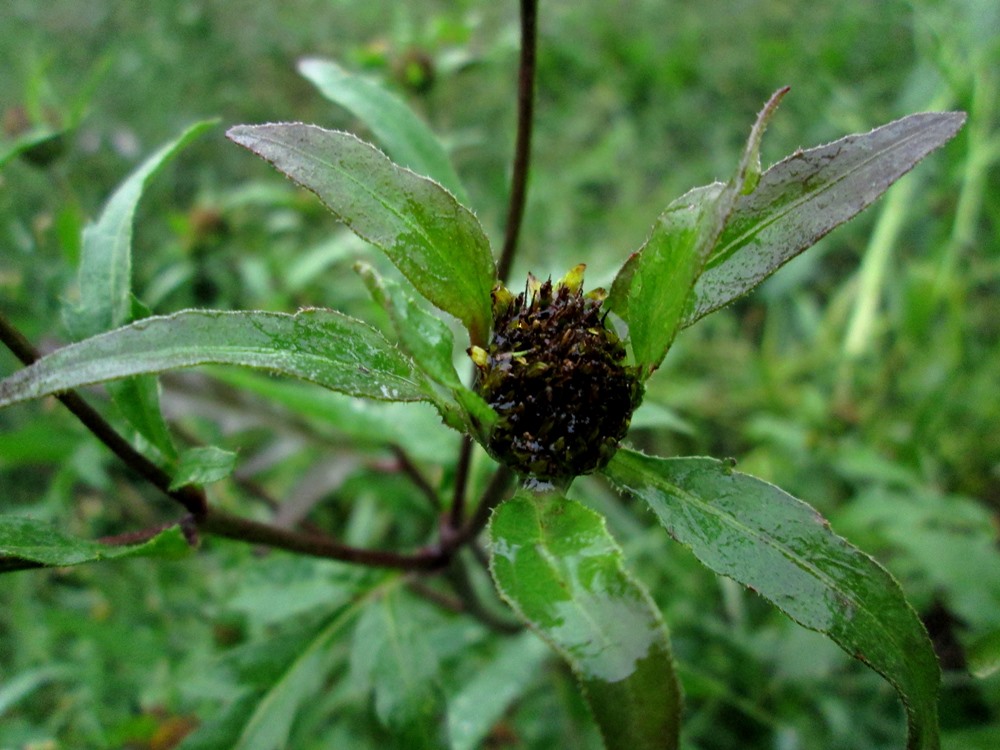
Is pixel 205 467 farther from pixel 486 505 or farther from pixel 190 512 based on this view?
pixel 486 505

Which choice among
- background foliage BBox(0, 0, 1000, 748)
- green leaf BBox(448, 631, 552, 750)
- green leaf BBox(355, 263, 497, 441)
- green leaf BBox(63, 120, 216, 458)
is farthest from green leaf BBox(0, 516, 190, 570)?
green leaf BBox(448, 631, 552, 750)

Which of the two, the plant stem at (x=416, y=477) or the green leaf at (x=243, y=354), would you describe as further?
the plant stem at (x=416, y=477)

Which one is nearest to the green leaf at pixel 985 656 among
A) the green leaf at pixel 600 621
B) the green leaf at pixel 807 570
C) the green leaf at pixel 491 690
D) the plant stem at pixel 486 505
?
the green leaf at pixel 807 570

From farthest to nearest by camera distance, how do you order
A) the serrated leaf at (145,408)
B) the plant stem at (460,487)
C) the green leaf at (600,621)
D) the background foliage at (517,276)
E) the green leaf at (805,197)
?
the background foliage at (517,276) < the plant stem at (460,487) < the serrated leaf at (145,408) < the green leaf at (805,197) < the green leaf at (600,621)

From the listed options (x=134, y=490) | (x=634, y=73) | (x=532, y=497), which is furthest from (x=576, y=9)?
(x=532, y=497)

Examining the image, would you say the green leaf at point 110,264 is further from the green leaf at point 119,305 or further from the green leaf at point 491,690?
the green leaf at point 491,690

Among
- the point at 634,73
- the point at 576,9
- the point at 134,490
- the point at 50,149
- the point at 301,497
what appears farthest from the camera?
the point at 576,9

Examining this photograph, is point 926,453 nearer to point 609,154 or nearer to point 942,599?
point 942,599
